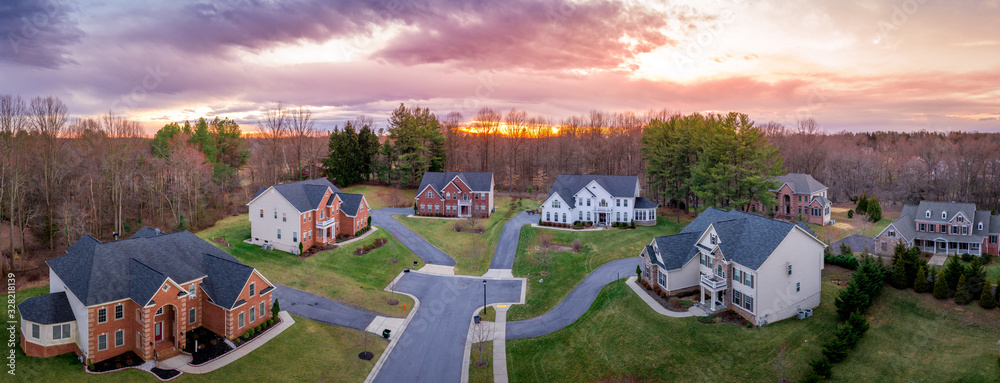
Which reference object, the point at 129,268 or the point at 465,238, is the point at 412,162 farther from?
the point at 129,268

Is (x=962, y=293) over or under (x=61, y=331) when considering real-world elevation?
over

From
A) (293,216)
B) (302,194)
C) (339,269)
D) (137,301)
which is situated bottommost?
(339,269)

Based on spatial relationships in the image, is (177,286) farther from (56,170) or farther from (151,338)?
(56,170)

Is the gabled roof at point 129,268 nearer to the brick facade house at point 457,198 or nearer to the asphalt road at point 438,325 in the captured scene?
the asphalt road at point 438,325

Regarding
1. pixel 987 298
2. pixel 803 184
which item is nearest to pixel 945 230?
pixel 803 184

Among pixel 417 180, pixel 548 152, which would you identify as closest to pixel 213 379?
pixel 417 180

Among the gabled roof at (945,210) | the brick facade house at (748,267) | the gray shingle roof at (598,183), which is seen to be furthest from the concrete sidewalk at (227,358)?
the gabled roof at (945,210)

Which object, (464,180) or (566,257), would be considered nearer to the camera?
(566,257)
